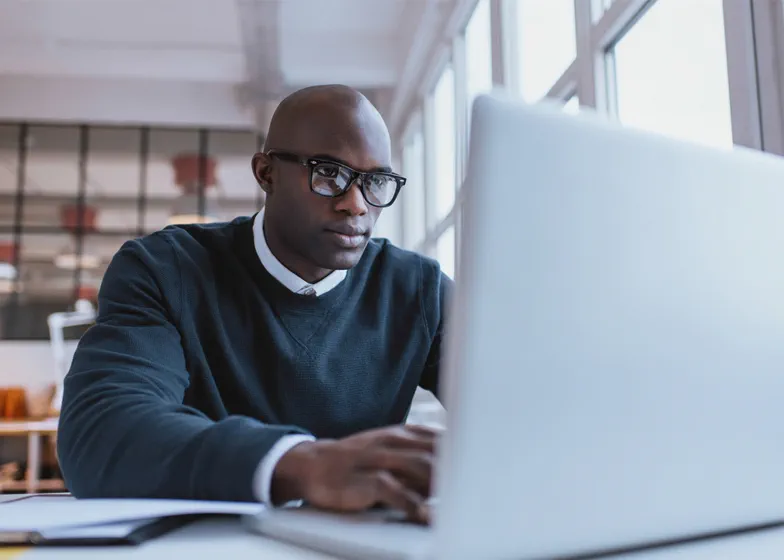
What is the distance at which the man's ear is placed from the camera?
123cm

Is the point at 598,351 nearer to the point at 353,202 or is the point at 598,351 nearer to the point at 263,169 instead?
the point at 353,202

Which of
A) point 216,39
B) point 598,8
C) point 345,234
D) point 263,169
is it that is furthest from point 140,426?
point 216,39

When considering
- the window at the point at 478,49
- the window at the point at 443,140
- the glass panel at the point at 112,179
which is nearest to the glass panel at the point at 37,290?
the glass panel at the point at 112,179

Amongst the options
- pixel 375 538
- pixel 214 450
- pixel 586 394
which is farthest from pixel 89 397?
pixel 586 394

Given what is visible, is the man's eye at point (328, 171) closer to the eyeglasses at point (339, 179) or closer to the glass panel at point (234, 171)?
the eyeglasses at point (339, 179)

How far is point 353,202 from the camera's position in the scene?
43.1 inches

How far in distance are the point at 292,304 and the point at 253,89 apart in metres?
4.32

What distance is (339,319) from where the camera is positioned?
3.92ft

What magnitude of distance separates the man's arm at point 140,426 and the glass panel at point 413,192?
4197mm

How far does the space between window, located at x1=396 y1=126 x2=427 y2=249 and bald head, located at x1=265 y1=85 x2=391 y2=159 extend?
3928 millimetres

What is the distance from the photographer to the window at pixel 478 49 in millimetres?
3365

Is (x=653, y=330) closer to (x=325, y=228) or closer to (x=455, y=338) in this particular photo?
(x=455, y=338)

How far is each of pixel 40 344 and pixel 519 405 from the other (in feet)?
21.7

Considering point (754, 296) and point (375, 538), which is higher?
point (754, 296)
